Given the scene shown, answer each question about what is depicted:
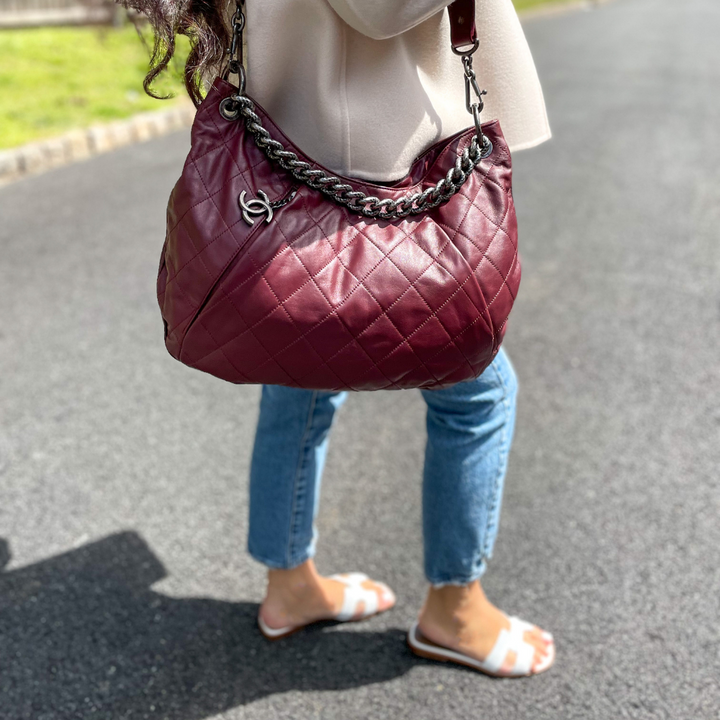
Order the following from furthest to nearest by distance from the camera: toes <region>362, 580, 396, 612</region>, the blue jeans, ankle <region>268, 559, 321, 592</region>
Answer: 1. toes <region>362, 580, 396, 612</region>
2. ankle <region>268, 559, 321, 592</region>
3. the blue jeans

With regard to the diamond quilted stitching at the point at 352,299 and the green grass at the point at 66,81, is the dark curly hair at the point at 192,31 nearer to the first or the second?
the diamond quilted stitching at the point at 352,299

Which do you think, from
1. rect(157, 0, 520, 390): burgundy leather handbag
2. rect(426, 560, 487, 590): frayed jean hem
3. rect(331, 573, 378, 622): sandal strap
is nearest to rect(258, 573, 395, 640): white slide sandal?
rect(331, 573, 378, 622): sandal strap

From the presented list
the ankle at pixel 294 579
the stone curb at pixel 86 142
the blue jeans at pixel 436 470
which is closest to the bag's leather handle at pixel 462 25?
the blue jeans at pixel 436 470

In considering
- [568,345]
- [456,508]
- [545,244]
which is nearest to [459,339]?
[456,508]

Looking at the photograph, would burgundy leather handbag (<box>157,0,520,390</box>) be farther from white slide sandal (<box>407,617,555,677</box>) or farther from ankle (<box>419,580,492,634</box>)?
white slide sandal (<box>407,617,555,677</box>)

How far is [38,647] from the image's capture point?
5.68 ft

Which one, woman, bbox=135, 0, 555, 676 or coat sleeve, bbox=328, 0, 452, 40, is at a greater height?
coat sleeve, bbox=328, 0, 452, 40

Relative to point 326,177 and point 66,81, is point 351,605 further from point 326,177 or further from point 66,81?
point 66,81

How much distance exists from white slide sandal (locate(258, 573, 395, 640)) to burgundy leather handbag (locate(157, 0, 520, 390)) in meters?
0.78

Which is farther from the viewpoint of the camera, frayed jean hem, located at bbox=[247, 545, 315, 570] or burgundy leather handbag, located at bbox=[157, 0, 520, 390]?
frayed jean hem, located at bbox=[247, 545, 315, 570]

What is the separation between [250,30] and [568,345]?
2.22 metres

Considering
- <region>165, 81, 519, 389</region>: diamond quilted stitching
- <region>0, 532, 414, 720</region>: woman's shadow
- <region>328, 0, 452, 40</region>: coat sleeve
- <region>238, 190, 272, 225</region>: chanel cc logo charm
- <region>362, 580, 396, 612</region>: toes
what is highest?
A: <region>328, 0, 452, 40</region>: coat sleeve

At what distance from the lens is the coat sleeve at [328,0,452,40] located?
41.7 inches

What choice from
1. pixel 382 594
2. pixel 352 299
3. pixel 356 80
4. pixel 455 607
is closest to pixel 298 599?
pixel 382 594
